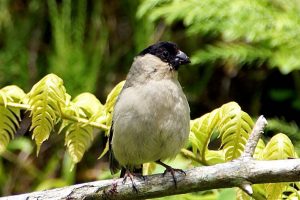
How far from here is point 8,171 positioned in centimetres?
596

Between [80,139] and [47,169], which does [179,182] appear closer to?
[80,139]

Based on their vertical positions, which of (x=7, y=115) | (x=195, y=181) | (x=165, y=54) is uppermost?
(x=165, y=54)

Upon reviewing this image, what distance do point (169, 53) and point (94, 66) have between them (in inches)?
76.3

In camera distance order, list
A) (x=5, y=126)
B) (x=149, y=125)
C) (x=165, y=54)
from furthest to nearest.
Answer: (x=165, y=54)
(x=149, y=125)
(x=5, y=126)

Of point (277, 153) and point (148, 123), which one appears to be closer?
point (277, 153)

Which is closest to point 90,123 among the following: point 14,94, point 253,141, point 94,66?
point 14,94

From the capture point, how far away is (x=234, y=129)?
3.05 m

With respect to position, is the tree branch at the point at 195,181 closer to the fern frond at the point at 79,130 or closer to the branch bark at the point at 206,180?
the branch bark at the point at 206,180

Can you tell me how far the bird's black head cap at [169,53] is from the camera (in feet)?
12.1

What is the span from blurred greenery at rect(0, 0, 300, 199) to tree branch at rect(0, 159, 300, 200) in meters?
2.42

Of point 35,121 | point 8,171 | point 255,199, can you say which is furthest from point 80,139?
point 8,171

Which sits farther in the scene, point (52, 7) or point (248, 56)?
point (52, 7)

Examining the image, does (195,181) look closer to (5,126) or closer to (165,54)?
(5,126)

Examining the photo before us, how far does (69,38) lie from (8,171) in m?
1.27
